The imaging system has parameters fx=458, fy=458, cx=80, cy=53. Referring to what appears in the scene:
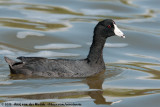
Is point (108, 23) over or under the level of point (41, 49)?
over

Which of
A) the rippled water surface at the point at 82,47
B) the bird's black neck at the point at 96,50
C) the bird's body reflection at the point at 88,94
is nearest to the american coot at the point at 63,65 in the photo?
the bird's black neck at the point at 96,50

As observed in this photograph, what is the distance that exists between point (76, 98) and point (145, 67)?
3249mm

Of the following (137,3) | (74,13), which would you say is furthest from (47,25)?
(137,3)

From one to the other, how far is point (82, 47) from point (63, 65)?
2978 mm

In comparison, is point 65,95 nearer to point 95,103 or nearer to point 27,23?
point 95,103

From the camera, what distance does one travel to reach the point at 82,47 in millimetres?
12953

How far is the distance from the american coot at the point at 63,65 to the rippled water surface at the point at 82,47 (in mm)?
200

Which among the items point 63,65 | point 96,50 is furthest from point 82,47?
point 63,65

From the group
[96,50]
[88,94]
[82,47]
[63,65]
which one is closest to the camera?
[88,94]

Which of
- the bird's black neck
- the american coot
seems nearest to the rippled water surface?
the american coot

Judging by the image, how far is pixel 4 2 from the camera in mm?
17391

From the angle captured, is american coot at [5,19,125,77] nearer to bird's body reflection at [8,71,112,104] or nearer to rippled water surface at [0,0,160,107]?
rippled water surface at [0,0,160,107]

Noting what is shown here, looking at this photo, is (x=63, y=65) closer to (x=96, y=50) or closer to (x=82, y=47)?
(x=96, y=50)

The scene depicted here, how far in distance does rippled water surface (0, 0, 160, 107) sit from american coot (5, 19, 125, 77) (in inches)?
7.9
